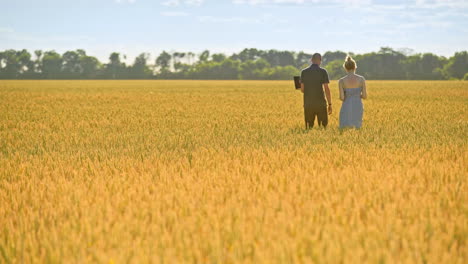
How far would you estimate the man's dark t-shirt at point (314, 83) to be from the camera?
1130 centimetres

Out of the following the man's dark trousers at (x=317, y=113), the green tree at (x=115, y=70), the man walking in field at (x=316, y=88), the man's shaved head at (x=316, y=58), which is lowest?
the man's dark trousers at (x=317, y=113)

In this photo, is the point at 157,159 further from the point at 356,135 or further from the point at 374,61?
the point at 374,61

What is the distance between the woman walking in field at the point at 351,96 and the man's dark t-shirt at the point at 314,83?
0.43 metres

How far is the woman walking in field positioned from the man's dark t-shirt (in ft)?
1.42

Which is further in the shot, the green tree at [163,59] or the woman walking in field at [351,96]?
the green tree at [163,59]

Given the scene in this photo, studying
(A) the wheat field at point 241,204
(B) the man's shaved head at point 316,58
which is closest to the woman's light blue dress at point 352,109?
(B) the man's shaved head at point 316,58

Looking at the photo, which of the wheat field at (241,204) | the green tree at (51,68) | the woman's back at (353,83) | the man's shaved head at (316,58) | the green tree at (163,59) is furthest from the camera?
the green tree at (163,59)

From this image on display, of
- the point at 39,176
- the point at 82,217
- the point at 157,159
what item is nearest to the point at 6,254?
the point at 82,217

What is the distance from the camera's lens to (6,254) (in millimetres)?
3340

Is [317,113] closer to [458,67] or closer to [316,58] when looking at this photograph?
[316,58]

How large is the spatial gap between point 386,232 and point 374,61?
520ft

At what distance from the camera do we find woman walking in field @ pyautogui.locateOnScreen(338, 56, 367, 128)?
36.6ft

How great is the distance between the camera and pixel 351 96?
11336 millimetres

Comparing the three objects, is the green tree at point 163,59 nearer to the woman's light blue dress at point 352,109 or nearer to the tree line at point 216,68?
the tree line at point 216,68
